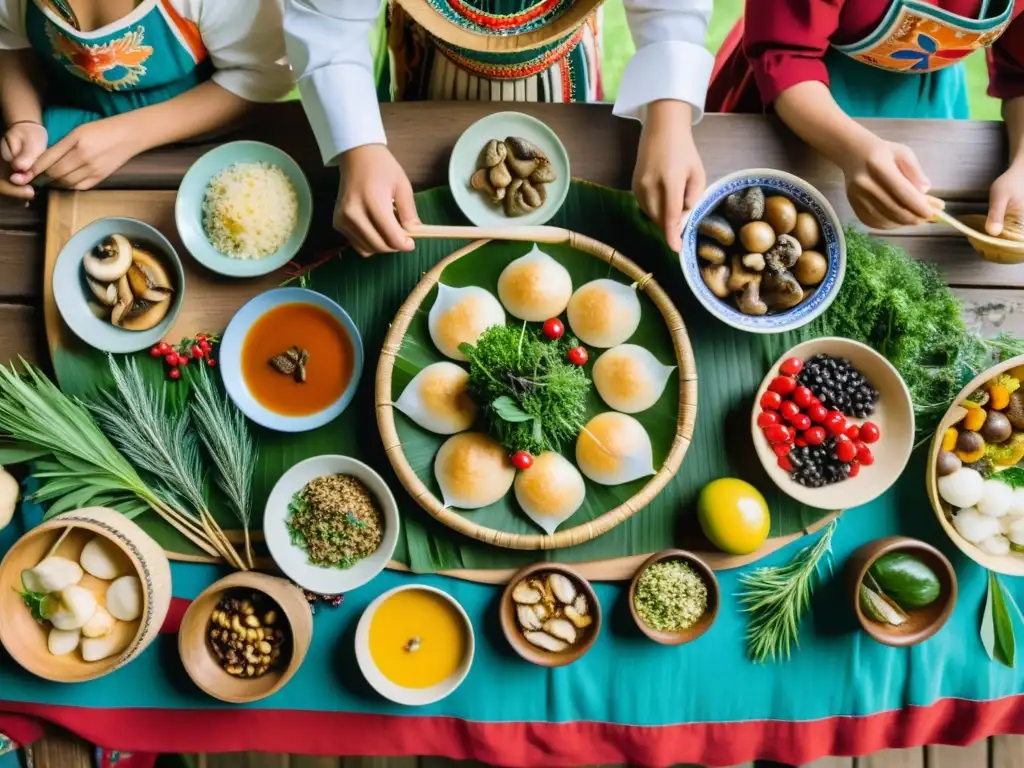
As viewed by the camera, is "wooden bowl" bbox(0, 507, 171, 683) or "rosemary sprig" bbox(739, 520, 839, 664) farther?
"rosemary sprig" bbox(739, 520, 839, 664)

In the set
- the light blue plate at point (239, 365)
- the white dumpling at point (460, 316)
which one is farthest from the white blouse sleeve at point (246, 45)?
the white dumpling at point (460, 316)

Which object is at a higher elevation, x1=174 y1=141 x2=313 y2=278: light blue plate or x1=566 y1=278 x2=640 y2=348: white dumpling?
x1=174 y1=141 x2=313 y2=278: light blue plate

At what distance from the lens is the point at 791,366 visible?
140 centimetres

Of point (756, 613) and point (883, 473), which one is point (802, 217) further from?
point (756, 613)

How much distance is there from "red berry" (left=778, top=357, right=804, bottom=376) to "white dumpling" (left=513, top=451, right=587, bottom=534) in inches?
18.4

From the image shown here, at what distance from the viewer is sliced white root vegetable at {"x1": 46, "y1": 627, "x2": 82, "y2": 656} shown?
134 centimetres

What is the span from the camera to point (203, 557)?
55.9 inches

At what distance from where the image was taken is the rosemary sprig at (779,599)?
1417 millimetres

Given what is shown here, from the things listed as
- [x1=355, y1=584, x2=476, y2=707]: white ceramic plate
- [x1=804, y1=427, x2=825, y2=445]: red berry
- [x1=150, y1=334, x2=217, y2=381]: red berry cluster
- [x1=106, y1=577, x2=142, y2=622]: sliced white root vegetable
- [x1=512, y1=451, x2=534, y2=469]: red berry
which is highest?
[x1=150, y1=334, x2=217, y2=381]: red berry cluster

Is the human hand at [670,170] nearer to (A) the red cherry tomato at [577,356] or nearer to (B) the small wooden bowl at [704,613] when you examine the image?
(A) the red cherry tomato at [577,356]

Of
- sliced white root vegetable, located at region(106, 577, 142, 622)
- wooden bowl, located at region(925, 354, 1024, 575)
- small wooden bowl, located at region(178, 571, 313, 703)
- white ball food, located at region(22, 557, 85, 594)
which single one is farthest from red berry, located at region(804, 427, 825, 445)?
white ball food, located at region(22, 557, 85, 594)

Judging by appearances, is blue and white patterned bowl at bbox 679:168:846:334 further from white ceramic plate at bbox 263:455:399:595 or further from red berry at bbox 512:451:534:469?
white ceramic plate at bbox 263:455:399:595

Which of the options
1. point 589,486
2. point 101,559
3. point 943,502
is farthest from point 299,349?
point 943,502

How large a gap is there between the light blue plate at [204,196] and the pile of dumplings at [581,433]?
12.7 inches
